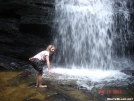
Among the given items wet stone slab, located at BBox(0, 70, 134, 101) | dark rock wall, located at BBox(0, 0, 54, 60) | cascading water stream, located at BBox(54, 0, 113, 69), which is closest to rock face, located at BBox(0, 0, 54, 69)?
dark rock wall, located at BBox(0, 0, 54, 60)

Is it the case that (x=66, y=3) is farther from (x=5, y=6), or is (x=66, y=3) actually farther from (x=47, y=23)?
(x=5, y=6)

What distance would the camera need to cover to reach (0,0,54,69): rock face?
1179 cm

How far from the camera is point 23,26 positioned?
38.8 ft

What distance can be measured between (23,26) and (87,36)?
15.1 ft

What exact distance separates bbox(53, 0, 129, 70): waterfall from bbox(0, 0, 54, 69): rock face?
946mm

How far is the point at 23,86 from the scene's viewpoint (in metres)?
7.07

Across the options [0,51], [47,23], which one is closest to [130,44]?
[47,23]

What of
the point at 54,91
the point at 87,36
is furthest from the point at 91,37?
the point at 54,91

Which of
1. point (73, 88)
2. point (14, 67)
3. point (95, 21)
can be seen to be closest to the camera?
point (73, 88)

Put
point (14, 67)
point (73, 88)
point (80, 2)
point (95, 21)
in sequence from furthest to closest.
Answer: point (80, 2) < point (95, 21) < point (14, 67) < point (73, 88)

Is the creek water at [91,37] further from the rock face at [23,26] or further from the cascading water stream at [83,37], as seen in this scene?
the rock face at [23,26]

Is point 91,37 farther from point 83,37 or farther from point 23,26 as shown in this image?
point 23,26

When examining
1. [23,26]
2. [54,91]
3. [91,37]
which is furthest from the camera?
[91,37]

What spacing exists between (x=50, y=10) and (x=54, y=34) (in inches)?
68.3
